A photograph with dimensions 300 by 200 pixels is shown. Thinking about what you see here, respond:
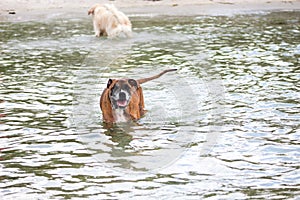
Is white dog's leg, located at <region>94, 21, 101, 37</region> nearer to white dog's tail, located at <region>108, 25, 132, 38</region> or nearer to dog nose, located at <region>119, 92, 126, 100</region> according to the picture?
white dog's tail, located at <region>108, 25, 132, 38</region>

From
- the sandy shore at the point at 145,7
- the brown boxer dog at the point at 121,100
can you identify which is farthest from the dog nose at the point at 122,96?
the sandy shore at the point at 145,7

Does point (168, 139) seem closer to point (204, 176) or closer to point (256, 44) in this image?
point (204, 176)

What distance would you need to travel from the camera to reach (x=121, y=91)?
902cm

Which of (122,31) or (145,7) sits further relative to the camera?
(145,7)

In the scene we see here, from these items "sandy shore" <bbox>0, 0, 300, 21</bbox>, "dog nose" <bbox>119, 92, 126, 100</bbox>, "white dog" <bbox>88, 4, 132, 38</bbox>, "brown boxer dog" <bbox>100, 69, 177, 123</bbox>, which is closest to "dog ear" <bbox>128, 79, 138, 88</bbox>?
"brown boxer dog" <bbox>100, 69, 177, 123</bbox>

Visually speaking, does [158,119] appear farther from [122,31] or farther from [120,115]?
[122,31]

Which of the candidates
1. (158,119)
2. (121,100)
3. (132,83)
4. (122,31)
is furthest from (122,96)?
(122,31)

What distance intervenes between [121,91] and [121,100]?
0.12 metres

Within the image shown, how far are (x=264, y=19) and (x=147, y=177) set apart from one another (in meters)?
12.4

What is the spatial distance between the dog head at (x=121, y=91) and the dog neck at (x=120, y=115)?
4.2 inches

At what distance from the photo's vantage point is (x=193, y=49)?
48.7ft

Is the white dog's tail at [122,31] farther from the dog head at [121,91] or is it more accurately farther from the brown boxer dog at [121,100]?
the dog head at [121,91]

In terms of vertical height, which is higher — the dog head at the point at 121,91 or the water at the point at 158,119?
the dog head at the point at 121,91

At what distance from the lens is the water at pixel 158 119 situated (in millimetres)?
7242
